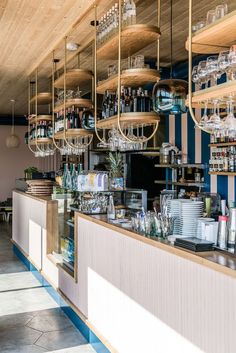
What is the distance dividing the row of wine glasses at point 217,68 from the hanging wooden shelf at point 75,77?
2820 millimetres

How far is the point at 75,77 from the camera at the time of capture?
6.04m

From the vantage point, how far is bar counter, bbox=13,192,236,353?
2404 millimetres

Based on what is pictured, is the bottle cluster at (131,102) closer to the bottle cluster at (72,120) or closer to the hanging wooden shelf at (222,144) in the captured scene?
the bottle cluster at (72,120)

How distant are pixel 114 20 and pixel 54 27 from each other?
1.33 meters

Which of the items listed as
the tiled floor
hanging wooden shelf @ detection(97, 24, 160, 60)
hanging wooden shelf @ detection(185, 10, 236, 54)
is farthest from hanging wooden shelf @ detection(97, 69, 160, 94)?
the tiled floor

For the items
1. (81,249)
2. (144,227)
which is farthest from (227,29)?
(81,249)

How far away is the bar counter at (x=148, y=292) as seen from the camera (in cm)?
240

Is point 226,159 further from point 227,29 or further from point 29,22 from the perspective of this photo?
point 227,29

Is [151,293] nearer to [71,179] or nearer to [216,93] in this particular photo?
[216,93]

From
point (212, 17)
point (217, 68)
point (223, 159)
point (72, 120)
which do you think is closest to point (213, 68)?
point (217, 68)

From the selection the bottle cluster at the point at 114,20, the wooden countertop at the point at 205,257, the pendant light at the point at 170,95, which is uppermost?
the bottle cluster at the point at 114,20

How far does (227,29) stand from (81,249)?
2.65 meters

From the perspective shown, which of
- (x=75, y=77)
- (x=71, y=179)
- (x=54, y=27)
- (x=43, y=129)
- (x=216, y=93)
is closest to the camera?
(x=216, y=93)

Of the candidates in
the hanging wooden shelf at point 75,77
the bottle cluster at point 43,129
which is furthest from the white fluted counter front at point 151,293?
the bottle cluster at point 43,129
